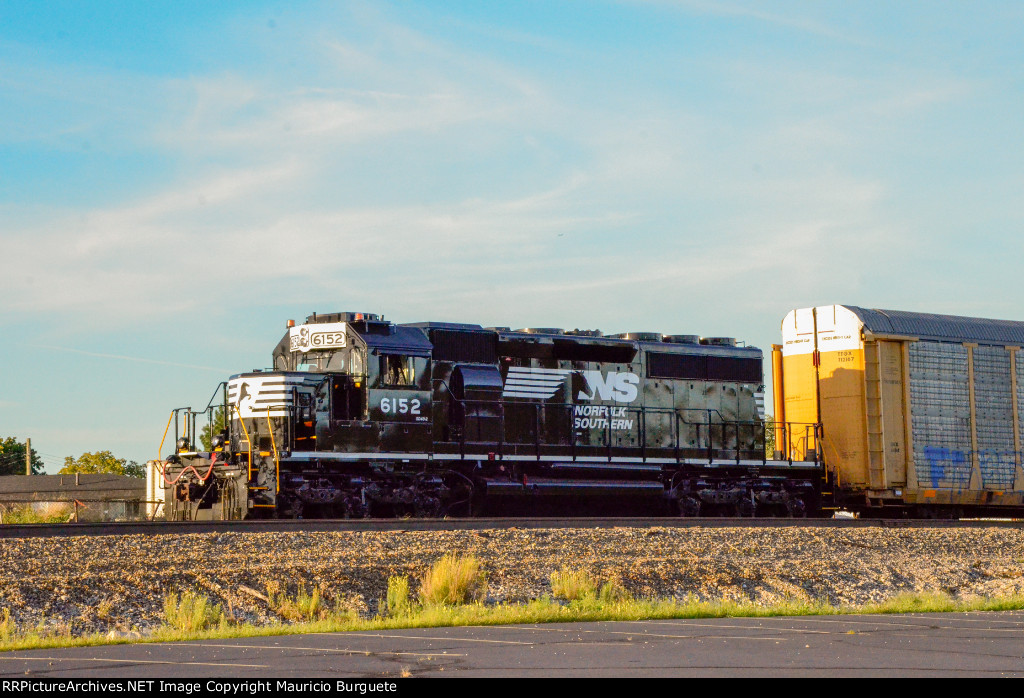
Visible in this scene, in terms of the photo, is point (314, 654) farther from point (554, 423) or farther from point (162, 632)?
point (554, 423)

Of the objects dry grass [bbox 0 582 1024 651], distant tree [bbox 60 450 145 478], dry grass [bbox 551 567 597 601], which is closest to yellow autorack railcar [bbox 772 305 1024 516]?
dry grass [bbox 0 582 1024 651]

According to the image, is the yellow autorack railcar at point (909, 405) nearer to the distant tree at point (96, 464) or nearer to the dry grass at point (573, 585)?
the dry grass at point (573, 585)

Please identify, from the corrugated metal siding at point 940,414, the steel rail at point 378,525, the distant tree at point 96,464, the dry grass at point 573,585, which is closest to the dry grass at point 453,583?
the dry grass at point 573,585

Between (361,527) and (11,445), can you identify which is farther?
(11,445)

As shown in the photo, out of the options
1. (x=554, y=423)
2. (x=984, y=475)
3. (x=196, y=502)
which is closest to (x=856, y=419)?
(x=984, y=475)

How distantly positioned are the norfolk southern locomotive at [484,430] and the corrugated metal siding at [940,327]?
264cm

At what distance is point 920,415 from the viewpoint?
80.6 feet

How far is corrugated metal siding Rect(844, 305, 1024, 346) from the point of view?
2455 cm

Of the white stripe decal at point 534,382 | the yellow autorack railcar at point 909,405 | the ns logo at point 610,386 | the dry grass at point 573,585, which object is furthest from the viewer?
the yellow autorack railcar at point 909,405

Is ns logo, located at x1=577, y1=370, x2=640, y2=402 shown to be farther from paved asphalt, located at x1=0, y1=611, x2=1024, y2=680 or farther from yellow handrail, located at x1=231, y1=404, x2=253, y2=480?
paved asphalt, located at x1=0, y1=611, x2=1024, y2=680

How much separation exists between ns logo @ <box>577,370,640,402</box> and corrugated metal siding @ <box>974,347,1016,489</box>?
7.32 m

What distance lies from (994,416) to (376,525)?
46.9 ft

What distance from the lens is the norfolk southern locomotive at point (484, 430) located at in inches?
814

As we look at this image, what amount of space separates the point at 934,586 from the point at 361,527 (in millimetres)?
8001
